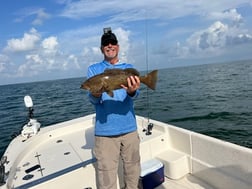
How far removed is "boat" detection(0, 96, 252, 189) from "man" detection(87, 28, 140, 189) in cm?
84

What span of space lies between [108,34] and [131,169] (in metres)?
1.77

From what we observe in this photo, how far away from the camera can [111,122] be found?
2.95 meters

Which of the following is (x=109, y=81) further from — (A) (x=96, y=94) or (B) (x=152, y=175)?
(B) (x=152, y=175)

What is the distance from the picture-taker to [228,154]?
11.9 feet

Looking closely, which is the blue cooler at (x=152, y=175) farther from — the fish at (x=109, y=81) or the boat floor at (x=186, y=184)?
the fish at (x=109, y=81)

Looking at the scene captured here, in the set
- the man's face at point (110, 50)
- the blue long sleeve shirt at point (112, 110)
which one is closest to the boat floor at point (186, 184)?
the blue long sleeve shirt at point (112, 110)

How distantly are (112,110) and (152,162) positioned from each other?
1.69 meters

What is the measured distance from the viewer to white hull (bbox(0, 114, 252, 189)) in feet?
11.5

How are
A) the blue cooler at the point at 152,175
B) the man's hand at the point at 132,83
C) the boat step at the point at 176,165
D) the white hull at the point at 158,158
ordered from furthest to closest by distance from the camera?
the boat step at the point at 176,165 → the blue cooler at the point at 152,175 → the white hull at the point at 158,158 → the man's hand at the point at 132,83

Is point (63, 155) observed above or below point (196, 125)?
above

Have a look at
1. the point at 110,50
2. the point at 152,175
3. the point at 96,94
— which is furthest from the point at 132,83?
the point at 152,175

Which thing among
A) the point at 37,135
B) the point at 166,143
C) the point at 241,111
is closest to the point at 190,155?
the point at 166,143

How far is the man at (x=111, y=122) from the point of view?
294cm

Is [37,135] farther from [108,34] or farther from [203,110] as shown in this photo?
[203,110]
